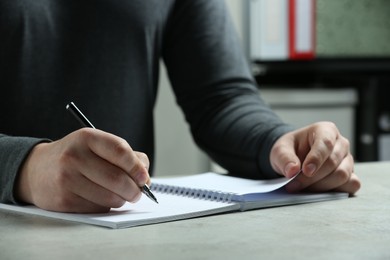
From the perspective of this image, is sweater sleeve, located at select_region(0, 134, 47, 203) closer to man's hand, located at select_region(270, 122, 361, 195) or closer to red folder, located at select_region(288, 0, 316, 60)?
man's hand, located at select_region(270, 122, 361, 195)

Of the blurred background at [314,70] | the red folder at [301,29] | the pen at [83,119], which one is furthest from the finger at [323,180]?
the red folder at [301,29]

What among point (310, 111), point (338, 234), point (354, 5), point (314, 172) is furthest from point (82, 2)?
point (354, 5)

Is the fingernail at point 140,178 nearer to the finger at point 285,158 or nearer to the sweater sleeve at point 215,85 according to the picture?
the finger at point 285,158

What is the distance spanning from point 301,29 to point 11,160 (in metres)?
1.48

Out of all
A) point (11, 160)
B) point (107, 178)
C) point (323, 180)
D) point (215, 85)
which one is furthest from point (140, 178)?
point (215, 85)

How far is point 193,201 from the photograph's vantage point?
0.89 meters

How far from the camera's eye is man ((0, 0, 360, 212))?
1.04m

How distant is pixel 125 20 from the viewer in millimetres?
1347

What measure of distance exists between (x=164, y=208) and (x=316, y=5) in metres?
1.52

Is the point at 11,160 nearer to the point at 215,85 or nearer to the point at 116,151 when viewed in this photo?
the point at 116,151

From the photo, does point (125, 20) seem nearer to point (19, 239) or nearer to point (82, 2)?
point (82, 2)

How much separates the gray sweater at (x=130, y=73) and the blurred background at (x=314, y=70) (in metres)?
0.78

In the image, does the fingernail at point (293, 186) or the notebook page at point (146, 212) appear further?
the fingernail at point (293, 186)

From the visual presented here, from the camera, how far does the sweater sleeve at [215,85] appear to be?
1232mm
